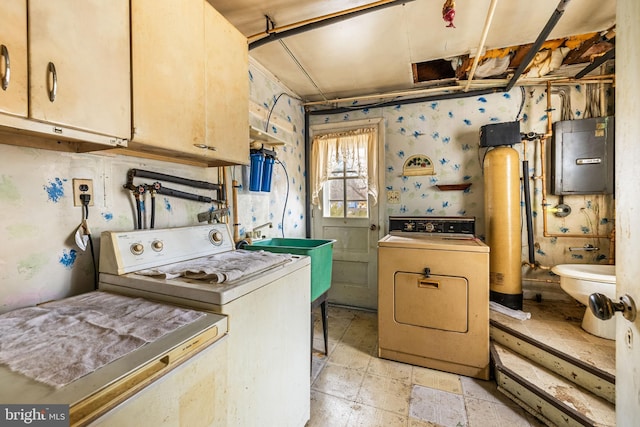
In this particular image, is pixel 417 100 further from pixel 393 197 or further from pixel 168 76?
pixel 168 76

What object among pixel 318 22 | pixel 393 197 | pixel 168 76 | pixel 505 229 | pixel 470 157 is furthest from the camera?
pixel 393 197

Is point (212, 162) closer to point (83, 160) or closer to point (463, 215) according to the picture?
point (83, 160)

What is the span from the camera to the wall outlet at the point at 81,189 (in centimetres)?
113

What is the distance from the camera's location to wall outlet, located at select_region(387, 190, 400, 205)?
117 inches

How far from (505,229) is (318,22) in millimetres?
2250

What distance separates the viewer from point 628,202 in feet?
2.24

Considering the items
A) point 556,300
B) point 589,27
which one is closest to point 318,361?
point 556,300

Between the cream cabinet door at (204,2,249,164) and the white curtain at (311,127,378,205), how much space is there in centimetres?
162

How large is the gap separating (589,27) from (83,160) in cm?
324

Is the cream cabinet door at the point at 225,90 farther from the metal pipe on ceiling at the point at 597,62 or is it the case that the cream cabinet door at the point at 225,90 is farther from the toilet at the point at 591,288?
the metal pipe on ceiling at the point at 597,62

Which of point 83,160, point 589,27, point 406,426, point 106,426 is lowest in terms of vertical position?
point 406,426

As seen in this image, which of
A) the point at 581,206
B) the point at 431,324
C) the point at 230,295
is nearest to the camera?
the point at 230,295

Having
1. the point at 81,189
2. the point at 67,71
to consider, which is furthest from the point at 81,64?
the point at 81,189

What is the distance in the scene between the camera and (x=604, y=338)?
1.85 meters
